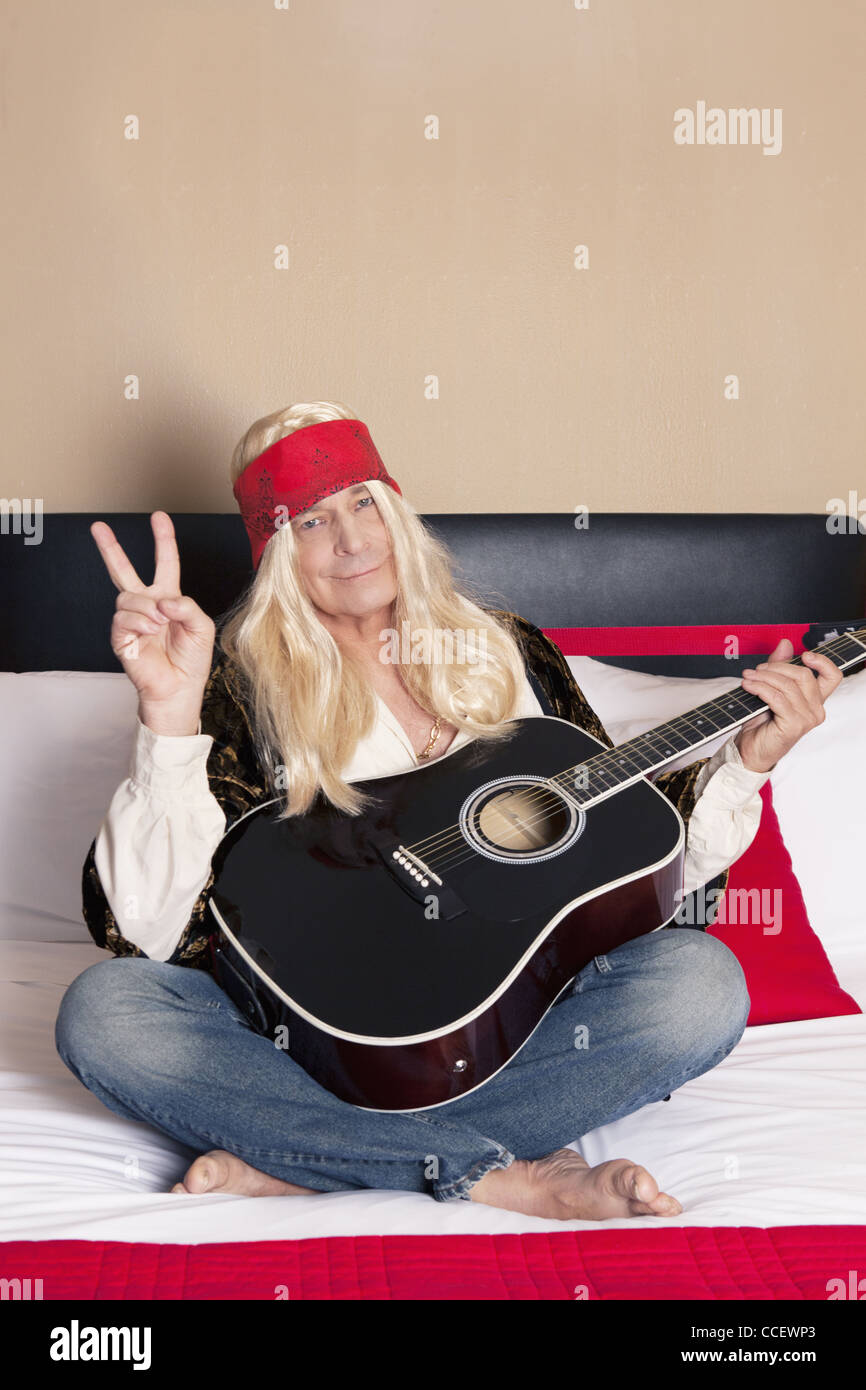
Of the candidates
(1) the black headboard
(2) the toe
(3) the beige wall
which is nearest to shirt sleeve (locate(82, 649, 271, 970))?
(2) the toe

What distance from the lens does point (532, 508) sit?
2.44 metres

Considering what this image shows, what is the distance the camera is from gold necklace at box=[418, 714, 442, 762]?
64.4 inches

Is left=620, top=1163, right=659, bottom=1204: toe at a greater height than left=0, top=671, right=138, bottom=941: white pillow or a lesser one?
lesser

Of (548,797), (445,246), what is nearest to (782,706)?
(548,797)

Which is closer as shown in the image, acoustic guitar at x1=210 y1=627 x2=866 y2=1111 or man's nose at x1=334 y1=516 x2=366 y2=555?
acoustic guitar at x1=210 y1=627 x2=866 y2=1111

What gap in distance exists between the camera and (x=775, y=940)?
1665mm

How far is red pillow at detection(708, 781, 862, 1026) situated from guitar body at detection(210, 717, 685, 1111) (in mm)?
273

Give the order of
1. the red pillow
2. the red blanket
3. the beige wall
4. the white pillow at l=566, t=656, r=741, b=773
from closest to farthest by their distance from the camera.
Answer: the red blanket < the red pillow < the white pillow at l=566, t=656, r=741, b=773 < the beige wall

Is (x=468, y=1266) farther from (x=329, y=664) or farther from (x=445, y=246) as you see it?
(x=445, y=246)

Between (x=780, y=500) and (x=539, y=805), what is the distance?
1290mm

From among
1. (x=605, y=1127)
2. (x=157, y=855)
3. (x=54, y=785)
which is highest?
(x=157, y=855)

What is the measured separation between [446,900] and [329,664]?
451mm

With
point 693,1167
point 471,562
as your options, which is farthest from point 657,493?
point 693,1167

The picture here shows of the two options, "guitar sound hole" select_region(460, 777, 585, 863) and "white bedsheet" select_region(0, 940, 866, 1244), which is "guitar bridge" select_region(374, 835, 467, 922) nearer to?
"guitar sound hole" select_region(460, 777, 585, 863)
